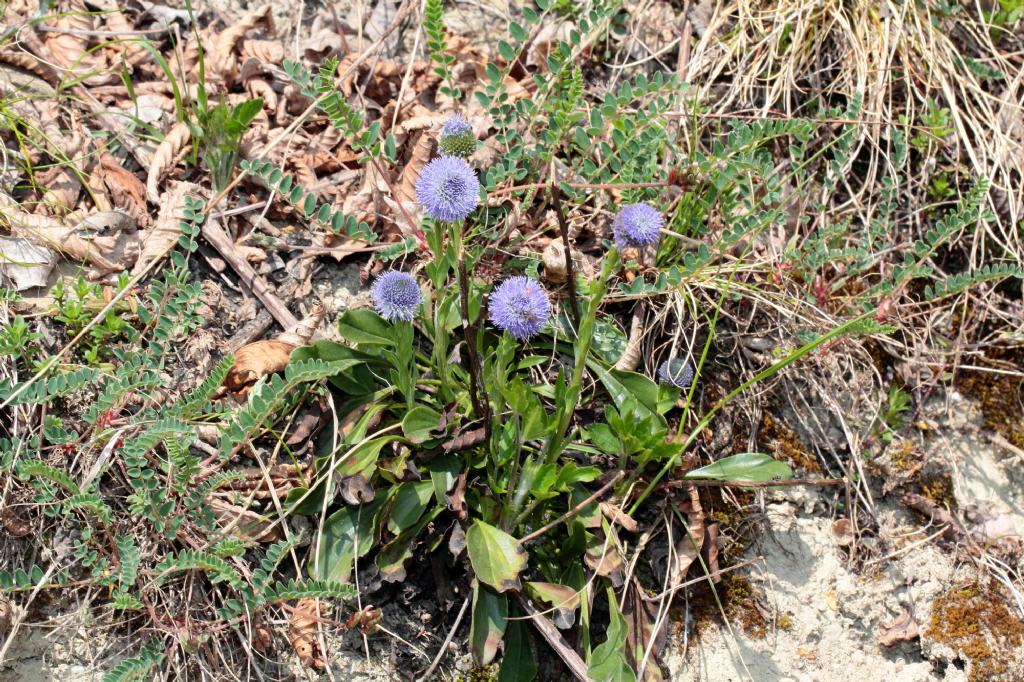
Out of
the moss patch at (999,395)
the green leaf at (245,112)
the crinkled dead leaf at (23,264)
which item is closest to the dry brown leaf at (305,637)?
the crinkled dead leaf at (23,264)

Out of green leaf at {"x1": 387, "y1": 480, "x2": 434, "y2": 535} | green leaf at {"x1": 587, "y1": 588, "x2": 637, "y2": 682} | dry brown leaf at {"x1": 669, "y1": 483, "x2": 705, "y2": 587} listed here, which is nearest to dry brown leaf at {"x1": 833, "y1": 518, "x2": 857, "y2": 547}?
dry brown leaf at {"x1": 669, "y1": 483, "x2": 705, "y2": 587}

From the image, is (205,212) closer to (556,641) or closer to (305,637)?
(305,637)

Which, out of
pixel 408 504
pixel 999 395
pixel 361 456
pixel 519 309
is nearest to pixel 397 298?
pixel 519 309

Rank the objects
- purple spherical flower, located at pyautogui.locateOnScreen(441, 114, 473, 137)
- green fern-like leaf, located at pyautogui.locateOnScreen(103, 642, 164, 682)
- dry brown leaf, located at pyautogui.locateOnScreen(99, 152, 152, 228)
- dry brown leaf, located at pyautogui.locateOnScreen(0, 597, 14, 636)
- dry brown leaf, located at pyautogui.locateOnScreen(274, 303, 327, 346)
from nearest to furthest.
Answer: green fern-like leaf, located at pyautogui.locateOnScreen(103, 642, 164, 682), dry brown leaf, located at pyautogui.locateOnScreen(0, 597, 14, 636), purple spherical flower, located at pyautogui.locateOnScreen(441, 114, 473, 137), dry brown leaf, located at pyautogui.locateOnScreen(274, 303, 327, 346), dry brown leaf, located at pyautogui.locateOnScreen(99, 152, 152, 228)

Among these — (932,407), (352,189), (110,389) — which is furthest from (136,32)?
(932,407)

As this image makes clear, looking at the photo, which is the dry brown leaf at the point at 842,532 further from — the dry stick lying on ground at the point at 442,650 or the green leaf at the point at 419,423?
the green leaf at the point at 419,423

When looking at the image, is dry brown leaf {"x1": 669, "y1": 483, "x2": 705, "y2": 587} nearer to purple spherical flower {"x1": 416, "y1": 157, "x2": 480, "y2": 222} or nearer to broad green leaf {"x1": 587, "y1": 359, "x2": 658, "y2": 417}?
broad green leaf {"x1": 587, "y1": 359, "x2": 658, "y2": 417}

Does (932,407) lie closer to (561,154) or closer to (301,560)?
(561,154)
